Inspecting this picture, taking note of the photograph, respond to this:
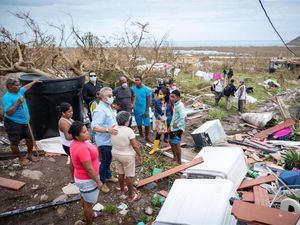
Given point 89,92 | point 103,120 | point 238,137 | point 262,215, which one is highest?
point 89,92

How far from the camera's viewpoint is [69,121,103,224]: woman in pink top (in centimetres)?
313

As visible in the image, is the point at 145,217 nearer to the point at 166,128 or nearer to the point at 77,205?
the point at 77,205

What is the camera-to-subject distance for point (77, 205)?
14.1ft

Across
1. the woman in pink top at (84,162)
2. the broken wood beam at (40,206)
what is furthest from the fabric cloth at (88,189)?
the broken wood beam at (40,206)

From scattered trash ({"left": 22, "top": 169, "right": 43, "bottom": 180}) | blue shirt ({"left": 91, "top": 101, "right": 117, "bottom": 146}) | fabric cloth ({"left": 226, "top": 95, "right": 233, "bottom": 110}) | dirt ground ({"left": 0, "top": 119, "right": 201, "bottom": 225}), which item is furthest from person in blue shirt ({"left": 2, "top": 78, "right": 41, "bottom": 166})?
fabric cloth ({"left": 226, "top": 95, "right": 233, "bottom": 110})

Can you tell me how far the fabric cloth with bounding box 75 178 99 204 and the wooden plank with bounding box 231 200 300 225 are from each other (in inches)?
69.5

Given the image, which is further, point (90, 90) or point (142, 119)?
point (142, 119)

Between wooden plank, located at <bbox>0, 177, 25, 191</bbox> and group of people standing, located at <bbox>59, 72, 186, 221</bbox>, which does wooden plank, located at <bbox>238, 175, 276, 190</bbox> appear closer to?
group of people standing, located at <bbox>59, 72, 186, 221</bbox>

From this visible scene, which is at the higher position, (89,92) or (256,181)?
(89,92)

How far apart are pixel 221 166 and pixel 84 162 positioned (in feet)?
7.90

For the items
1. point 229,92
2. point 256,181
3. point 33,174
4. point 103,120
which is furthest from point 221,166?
point 229,92

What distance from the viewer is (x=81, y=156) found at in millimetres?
3115

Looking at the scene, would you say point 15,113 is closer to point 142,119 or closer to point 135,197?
point 135,197

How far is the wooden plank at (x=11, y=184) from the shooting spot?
15.3 feet
